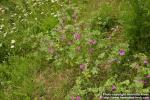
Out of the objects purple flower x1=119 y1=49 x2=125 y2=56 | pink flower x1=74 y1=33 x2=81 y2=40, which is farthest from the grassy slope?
purple flower x1=119 y1=49 x2=125 y2=56

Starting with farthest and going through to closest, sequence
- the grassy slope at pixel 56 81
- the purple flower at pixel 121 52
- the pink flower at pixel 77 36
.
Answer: the pink flower at pixel 77 36 < the grassy slope at pixel 56 81 < the purple flower at pixel 121 52

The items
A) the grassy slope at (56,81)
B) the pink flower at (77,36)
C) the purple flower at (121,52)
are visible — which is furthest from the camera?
the pink flower at (77,36)

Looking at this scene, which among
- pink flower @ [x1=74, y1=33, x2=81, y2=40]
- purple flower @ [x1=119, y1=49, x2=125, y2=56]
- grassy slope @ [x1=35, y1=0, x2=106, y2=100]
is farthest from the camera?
pink flower @ [x1=74, y1=33, x2=81, y2=40]

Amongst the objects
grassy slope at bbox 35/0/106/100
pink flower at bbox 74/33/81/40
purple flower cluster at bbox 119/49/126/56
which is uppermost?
pink flower at bbox 74/33/81/40

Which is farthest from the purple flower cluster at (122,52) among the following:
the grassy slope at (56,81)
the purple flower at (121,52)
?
the grassy slope at (56,81)

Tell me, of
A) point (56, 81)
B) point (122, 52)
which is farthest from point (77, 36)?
point (122, 52)

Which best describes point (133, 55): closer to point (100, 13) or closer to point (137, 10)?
point (137, 10)

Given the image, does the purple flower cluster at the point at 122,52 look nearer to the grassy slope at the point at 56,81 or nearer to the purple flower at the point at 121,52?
the purple flower at the point at 121,52

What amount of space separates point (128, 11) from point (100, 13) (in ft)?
3.30

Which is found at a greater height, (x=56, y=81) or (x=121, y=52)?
(x=121, y=52)

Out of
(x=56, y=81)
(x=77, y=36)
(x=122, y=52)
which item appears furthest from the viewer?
(x=77, y=36)

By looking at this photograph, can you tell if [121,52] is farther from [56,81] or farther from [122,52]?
[56,81]

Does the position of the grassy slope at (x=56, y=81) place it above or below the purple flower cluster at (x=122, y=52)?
below

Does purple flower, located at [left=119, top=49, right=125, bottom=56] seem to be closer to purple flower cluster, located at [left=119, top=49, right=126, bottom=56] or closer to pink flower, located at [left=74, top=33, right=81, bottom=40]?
purple flower cluster, located at [left=119, top=49, right=126, bottom=56]
